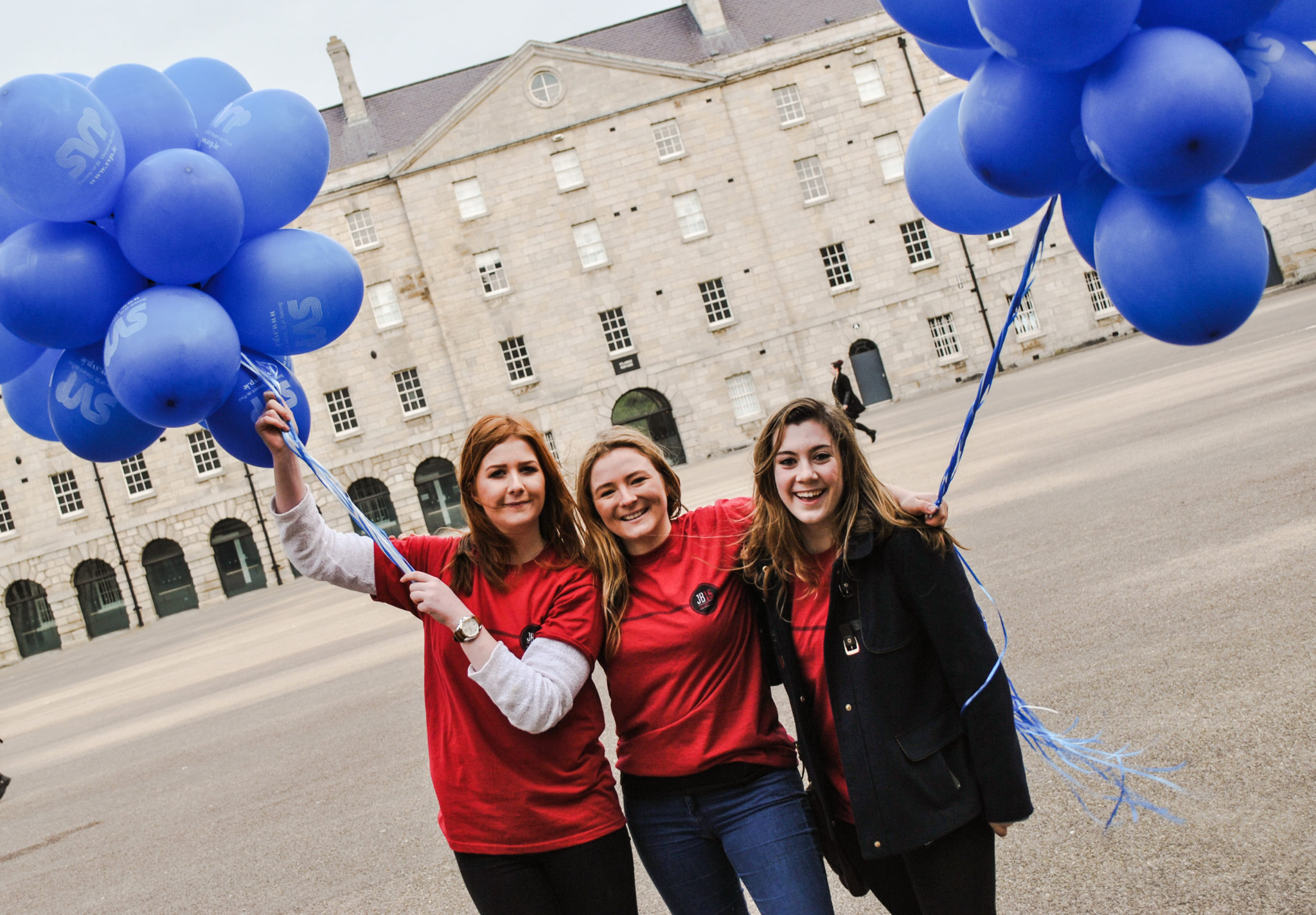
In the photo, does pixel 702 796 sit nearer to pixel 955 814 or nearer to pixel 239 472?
pixel 955 814

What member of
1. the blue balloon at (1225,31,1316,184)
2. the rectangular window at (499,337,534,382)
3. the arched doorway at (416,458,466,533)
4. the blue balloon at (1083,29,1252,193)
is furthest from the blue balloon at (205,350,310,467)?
the arched doorway at (416,458,466,533)

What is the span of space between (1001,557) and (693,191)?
29857 mm

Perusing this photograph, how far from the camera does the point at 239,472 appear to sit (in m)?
35.4

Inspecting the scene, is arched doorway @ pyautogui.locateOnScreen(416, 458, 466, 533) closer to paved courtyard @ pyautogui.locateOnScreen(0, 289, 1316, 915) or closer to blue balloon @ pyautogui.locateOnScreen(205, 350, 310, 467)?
paved courtyard @ pyautogui.locateOnScreen(0, 289, 1316, 915)

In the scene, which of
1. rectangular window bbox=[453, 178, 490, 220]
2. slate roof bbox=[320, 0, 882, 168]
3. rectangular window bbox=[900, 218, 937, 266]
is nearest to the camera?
rectangular window bbox=[453, 178, 490, 220]

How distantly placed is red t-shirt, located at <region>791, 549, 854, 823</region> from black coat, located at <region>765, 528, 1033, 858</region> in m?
0.07

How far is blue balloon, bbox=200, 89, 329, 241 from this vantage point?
10.0 feet

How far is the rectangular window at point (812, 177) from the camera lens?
3644cm

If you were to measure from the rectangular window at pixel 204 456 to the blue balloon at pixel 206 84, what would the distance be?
35317mm

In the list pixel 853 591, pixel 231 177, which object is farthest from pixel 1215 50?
pixel 231 177

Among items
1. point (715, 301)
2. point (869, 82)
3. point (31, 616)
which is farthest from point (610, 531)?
point (31, 616)

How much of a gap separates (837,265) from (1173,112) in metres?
35.7

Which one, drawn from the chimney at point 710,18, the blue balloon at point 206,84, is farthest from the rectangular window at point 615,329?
the blue balloon at point 206,84

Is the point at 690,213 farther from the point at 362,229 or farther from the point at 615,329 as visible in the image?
the point at 362,229
